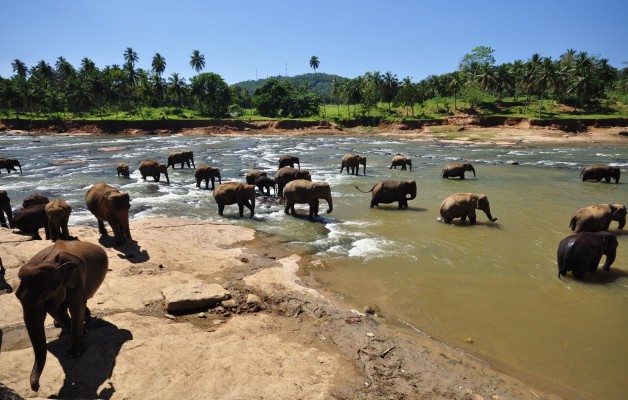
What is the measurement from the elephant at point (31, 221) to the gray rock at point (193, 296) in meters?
6.43

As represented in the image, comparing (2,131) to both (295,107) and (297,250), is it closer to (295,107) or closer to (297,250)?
(295,107)

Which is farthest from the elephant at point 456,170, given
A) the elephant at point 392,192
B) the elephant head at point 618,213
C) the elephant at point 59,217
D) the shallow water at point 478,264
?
the elephant at point 59,217

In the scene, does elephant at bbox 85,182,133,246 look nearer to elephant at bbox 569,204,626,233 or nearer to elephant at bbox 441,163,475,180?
elephant at bbox 569,204,626,233

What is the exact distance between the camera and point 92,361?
498 cm

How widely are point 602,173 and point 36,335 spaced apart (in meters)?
27.4

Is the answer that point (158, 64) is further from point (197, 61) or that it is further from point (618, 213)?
A: point (618, 213)

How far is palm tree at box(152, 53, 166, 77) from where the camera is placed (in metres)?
100

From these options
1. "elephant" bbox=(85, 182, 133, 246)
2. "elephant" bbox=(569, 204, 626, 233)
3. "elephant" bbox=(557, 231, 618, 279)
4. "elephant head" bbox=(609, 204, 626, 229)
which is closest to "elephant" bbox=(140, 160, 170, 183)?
"elephant" bbox=(85, 182, 133, 246)

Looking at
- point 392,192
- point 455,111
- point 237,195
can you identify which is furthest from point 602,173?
point 455,111

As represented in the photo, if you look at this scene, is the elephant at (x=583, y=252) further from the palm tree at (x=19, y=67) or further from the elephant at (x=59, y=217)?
the palm tree at (x=19, y=67)

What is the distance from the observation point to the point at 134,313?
651 centimetres

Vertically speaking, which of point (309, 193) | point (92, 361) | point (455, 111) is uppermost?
point (455, 111)

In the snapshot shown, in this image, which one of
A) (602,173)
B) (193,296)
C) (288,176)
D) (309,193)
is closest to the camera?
(193,296)

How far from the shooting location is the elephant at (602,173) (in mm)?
22609
